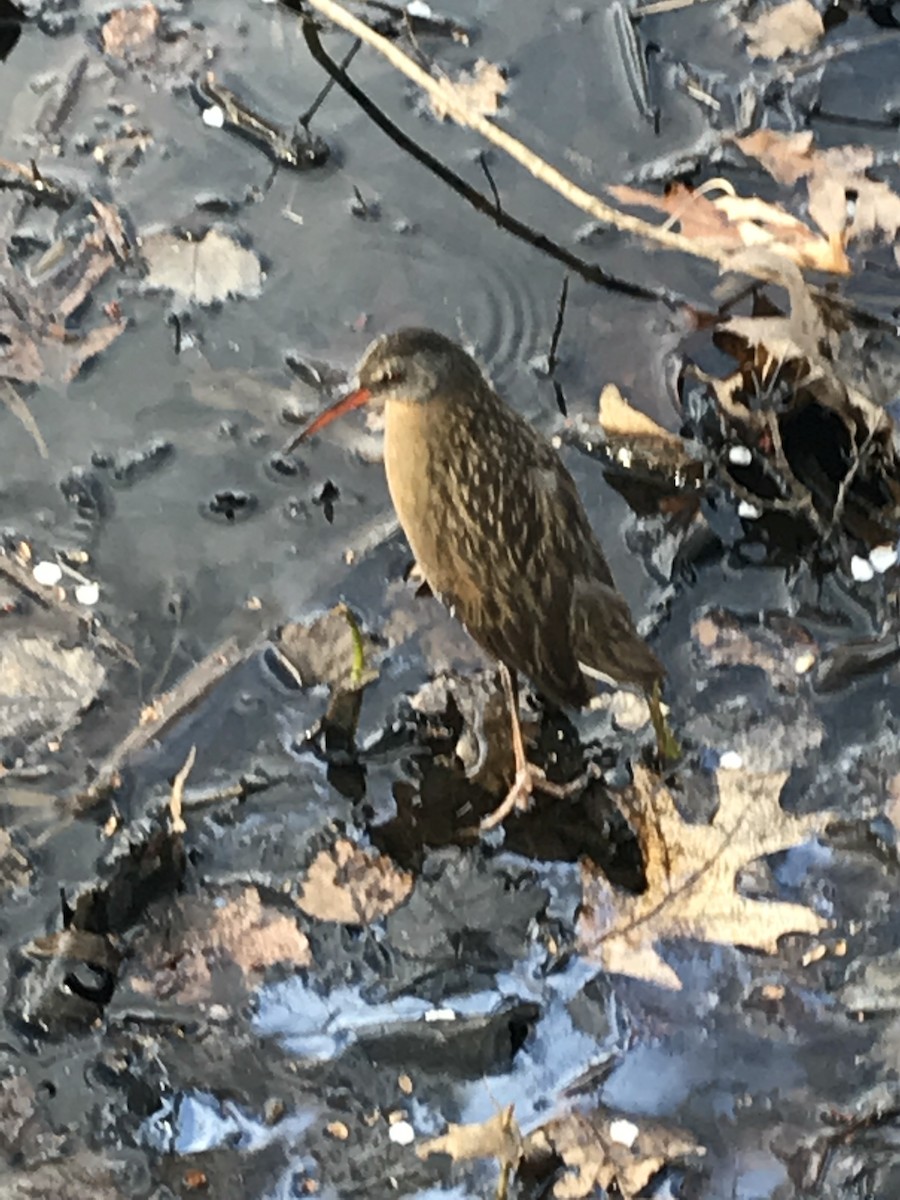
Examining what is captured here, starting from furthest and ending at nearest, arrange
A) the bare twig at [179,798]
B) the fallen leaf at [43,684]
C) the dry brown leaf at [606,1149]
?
the fallen leaf at [43,684], the bare twig at [179,798], the dry brown leaf at [606,1149]

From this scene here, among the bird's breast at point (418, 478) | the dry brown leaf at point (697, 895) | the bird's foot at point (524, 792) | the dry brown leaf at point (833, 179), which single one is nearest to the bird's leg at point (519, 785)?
the bird's foot at point (524, 792)

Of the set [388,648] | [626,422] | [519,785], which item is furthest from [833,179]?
[519,785]

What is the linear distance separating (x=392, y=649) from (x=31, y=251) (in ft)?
5.19

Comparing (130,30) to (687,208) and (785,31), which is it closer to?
(687,208)

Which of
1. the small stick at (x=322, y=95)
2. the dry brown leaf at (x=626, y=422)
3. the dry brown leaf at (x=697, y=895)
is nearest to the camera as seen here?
the dry brown leaf at (x=697, y=895)

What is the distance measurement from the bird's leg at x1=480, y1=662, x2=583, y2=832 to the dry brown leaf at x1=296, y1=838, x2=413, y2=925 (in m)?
0.23

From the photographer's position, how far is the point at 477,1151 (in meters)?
2.23

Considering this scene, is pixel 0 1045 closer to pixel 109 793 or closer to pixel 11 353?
pixel 109 793

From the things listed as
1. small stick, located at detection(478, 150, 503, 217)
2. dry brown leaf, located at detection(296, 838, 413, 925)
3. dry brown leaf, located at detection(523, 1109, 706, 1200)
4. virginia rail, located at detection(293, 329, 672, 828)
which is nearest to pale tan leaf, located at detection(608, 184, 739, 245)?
small stick, located at detection(478, 150, 503, 217)

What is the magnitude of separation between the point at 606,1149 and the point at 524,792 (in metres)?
0.72

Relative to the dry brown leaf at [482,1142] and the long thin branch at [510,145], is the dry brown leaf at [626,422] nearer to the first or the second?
the long thin branch at [510,145]

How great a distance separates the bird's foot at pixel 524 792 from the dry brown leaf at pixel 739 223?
63.2 inches

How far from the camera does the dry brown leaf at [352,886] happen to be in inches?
97.4

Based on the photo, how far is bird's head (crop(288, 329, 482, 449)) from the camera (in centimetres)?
232
